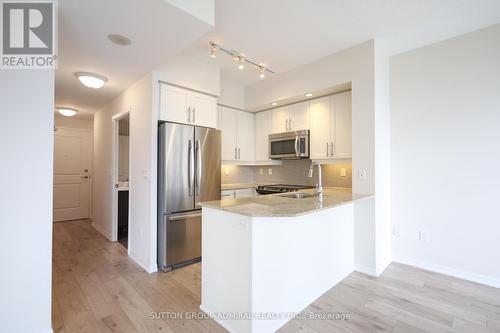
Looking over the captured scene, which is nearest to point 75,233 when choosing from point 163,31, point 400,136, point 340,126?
point 163,31

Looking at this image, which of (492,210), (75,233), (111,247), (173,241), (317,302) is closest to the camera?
(317,302)

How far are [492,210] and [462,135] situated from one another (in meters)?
0.86

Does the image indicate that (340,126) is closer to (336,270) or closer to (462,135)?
(462,135)

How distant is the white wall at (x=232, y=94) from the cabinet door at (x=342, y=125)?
170 centimetres

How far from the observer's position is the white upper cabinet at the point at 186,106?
9.68ft

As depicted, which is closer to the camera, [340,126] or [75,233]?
[340,126]

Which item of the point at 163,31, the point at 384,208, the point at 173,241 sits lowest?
the point at 173,241

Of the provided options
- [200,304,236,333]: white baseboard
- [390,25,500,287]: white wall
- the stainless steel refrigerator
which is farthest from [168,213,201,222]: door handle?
[390,25,500,287]: white wall

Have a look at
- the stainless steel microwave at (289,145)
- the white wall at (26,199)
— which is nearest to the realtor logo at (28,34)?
the white wall at (26,199)

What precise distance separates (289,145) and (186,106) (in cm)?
179

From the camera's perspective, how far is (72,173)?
5801mm

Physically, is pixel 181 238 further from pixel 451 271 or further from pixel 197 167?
pixel 451 271

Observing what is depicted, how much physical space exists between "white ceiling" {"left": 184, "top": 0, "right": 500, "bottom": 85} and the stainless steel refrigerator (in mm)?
1139

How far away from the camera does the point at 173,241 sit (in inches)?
114
